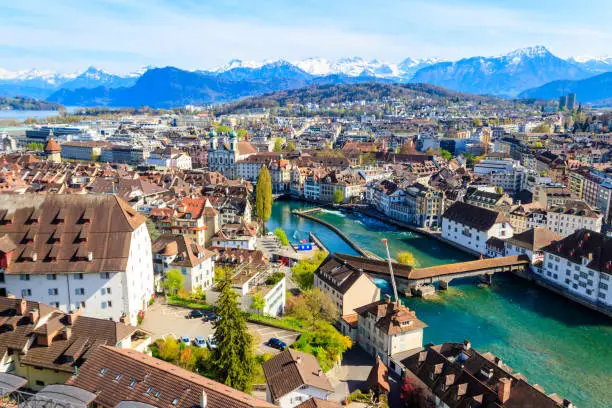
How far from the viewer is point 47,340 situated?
1611 cm

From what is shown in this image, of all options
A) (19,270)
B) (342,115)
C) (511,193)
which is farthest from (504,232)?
(342,115)

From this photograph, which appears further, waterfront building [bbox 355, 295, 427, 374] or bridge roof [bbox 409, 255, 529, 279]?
bridge roof [bbox 409, 255, 529, 279]

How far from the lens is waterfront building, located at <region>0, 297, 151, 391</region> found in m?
15.6

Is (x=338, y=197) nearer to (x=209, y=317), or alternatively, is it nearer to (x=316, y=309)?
(x=316, y=309)

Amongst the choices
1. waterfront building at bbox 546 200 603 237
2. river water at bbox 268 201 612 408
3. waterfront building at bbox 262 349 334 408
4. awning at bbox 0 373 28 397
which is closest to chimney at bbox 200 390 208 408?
waterfront building at bbox 262 349 334 408

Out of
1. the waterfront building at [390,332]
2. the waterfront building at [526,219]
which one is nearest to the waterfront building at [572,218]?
the waterfront building at [526,219]

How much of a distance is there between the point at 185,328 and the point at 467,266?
20588 mm

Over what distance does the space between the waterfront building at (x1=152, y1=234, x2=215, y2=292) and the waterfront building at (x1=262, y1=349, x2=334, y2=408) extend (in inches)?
439

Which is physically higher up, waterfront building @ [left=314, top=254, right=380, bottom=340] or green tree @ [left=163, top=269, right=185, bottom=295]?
green tree @ [left=163, top=269, right=185, bottom=295]

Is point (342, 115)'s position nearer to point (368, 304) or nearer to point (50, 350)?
point (368, 304)

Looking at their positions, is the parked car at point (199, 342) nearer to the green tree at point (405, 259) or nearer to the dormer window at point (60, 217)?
the dormer window at point (60, 217)

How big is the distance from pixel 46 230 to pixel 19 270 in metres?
Answer: 1.91

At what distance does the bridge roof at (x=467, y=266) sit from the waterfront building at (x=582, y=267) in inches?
75.4

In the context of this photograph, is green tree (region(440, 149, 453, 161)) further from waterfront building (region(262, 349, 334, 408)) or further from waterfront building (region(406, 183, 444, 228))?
waterfront building (region(262, 349, 334, 408))
